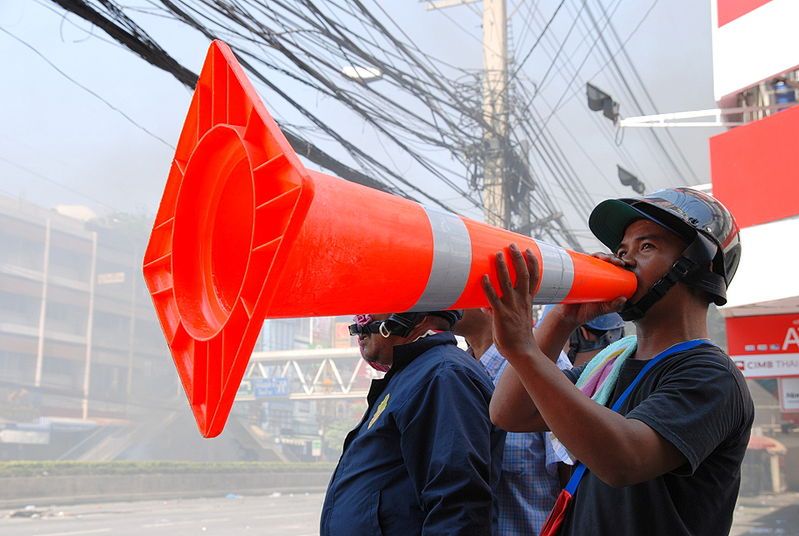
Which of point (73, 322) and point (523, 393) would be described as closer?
point (523, 393)

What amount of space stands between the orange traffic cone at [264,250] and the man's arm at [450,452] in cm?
66

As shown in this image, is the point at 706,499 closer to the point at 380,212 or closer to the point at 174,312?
the point at 380,212

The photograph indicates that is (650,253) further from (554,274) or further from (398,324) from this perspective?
(398,324)

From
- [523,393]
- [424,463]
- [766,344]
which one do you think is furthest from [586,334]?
[766,344]

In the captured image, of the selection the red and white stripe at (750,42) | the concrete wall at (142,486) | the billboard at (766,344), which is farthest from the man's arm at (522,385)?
the concrete wall at (142,486)

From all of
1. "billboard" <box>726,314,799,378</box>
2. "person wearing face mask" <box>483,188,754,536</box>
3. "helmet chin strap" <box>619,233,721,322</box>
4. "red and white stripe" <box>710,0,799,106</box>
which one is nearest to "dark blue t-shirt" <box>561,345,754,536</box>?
"person wearing face mask" <box>483,188,754,536</box>

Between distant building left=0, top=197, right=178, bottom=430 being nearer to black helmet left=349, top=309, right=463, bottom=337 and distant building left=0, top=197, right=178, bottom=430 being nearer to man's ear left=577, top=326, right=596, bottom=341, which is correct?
man's ear left=577, top=326, right=596, bottom=341

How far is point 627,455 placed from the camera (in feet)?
4.18

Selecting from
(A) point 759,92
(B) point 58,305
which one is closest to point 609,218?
(A) point 759,92

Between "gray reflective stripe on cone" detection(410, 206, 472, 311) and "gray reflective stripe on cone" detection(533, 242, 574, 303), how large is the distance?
18 centimetres

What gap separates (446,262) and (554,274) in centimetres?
26

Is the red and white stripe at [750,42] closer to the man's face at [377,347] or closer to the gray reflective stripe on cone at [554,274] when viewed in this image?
the man's face at [377,347]

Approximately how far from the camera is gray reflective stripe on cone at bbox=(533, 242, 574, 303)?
4.44 ft

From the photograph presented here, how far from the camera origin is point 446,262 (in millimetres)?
1185
